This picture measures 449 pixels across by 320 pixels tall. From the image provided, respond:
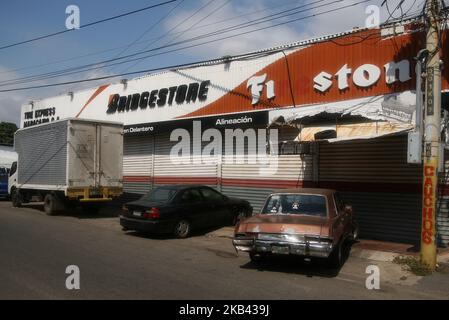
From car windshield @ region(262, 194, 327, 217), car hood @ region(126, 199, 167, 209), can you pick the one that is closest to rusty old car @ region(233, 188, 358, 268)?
car windshield @ region(262, 194, 327, 217)

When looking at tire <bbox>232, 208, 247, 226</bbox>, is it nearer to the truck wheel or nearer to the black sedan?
the black sedan

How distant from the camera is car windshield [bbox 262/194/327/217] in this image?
9.28 metres

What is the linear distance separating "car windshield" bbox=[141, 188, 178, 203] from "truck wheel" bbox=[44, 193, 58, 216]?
579cm

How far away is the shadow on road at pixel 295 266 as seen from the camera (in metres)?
8.72

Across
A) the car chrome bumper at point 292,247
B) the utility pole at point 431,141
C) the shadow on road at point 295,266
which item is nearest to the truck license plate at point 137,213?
the shadow on road at point 295,266

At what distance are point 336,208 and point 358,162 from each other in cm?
432

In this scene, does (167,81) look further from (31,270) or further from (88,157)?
(31,270)

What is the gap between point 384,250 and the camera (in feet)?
37.2

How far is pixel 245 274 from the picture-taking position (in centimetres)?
855

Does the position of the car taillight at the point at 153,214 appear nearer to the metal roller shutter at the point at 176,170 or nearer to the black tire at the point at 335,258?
the black tire at the point at 335,258

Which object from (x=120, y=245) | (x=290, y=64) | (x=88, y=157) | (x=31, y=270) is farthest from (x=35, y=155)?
(x=31, y=270)

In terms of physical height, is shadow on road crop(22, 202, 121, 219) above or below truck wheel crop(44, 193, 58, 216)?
below

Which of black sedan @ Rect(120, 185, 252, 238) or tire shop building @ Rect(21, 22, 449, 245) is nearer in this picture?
tire shop building @ Rect(21, 22, 449, 245)

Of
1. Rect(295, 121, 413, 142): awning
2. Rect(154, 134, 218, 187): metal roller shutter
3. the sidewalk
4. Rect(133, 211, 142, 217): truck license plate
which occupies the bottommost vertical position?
the sidewalk
